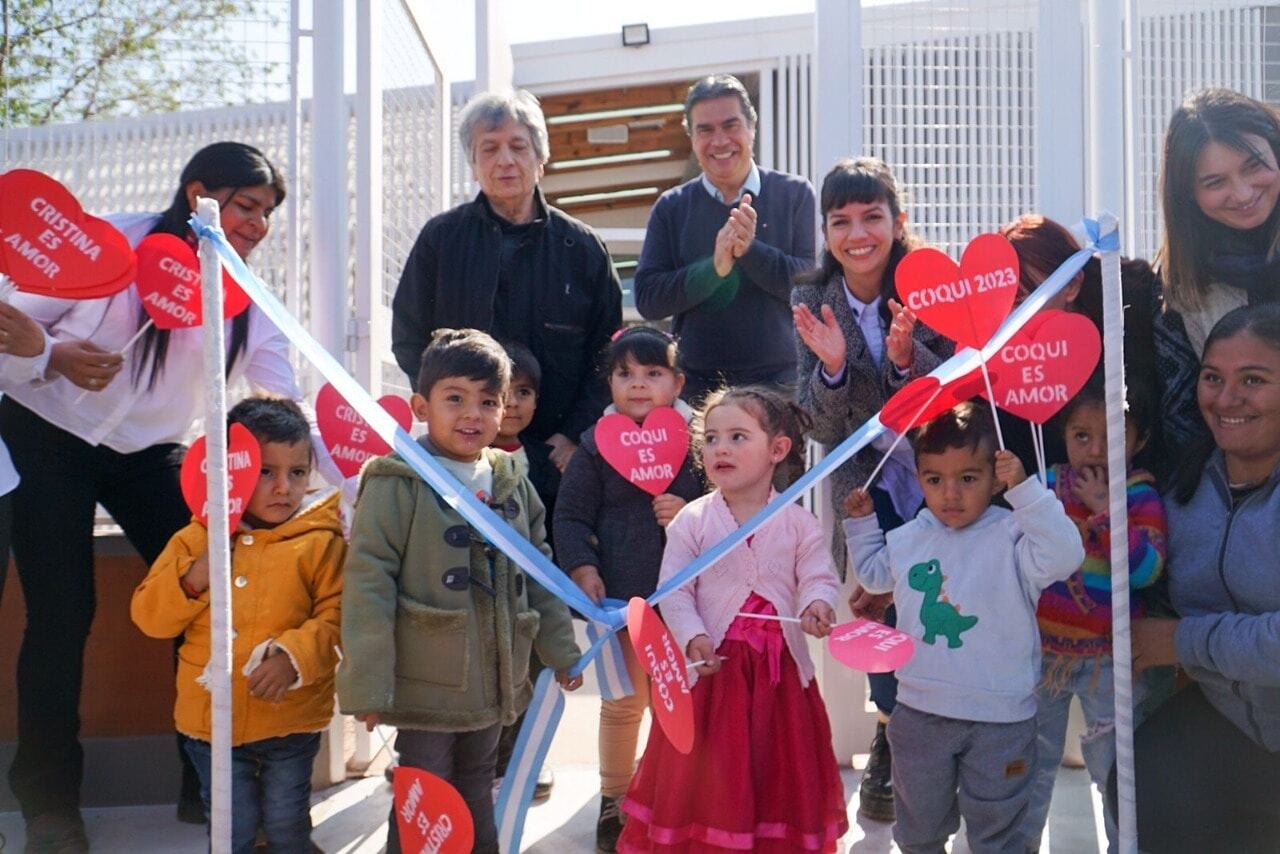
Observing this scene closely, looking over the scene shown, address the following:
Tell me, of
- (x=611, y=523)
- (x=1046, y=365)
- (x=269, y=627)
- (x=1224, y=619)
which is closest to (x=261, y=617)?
(x=269, y=627)

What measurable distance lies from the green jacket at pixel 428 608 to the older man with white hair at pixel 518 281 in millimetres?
708

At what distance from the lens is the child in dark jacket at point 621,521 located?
303 cm

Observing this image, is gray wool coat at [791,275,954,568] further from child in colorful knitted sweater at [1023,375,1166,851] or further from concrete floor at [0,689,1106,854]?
concrete floor at [0,689,1106,854]

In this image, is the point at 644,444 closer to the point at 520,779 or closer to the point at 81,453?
the point at 520,779

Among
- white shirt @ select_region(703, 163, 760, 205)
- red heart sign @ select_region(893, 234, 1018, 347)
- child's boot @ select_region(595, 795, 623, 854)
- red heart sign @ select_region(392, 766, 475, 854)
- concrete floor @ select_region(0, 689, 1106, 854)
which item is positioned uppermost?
white shirt @ select_region(703, 163, 760, 205)

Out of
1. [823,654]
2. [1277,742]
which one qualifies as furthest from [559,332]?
[1277,742]

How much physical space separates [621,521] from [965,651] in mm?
931

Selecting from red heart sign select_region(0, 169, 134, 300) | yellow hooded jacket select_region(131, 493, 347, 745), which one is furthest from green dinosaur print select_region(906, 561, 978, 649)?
red heart sign select_region(0, 169, 134, 300)

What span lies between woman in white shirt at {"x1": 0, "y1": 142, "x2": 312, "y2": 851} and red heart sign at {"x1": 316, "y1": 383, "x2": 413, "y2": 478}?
263mm

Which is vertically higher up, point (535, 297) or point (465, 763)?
point (535, 297)

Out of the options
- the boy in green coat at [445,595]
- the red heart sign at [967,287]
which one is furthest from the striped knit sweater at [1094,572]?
the boy in green coat at [445,595]

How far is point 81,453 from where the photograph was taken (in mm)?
2982

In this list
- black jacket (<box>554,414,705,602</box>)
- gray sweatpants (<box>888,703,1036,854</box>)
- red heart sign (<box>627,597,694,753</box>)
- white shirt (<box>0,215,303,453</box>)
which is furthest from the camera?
black jacket (<box>554,414,705,602</box>)

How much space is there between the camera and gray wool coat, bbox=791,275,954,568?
2.90 meters
